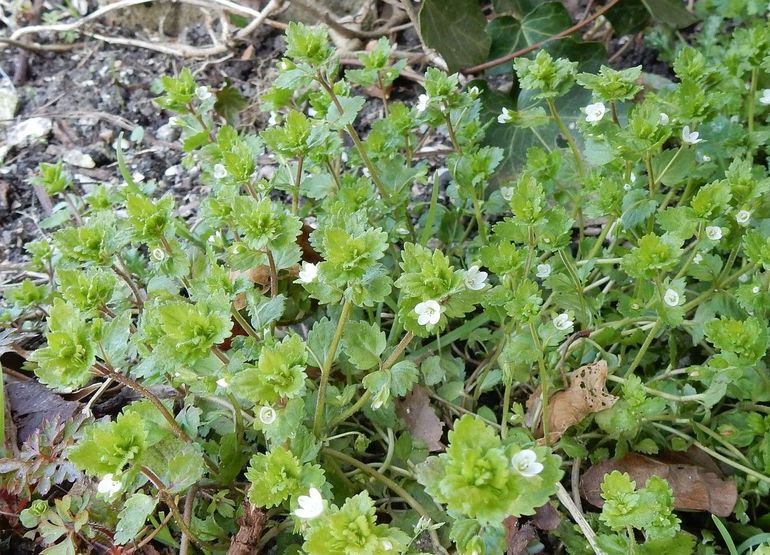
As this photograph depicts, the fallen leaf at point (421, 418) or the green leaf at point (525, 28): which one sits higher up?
the green leaf at point (525, 28)

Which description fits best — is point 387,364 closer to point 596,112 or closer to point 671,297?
point 671,297

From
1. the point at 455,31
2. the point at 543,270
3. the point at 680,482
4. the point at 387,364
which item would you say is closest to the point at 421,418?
the point at 387,364

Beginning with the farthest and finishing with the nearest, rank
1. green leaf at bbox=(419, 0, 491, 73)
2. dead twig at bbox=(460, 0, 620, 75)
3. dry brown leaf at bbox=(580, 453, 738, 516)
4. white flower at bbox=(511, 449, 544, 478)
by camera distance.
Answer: dead twig at bbox=(460, 0, 620, 75) → green leaf at bbox=(419, 0, 491, 73) → dry brown leaf at bbox=(580, 453, 738, 516) → white flower at bbox=(511, 449, 544, 478)

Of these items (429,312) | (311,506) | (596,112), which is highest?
(596,112)

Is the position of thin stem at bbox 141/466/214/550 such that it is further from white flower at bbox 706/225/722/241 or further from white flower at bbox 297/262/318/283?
white flower at bbox 706/225/722/241

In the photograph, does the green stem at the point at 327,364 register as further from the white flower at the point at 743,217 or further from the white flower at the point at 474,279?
the white flower at the point at 743,217

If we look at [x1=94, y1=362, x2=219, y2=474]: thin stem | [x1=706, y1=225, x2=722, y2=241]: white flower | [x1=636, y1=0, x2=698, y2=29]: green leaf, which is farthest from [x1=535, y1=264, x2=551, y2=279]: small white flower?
[x1=636, y1=0, x2=698, y2=29]: green leaf

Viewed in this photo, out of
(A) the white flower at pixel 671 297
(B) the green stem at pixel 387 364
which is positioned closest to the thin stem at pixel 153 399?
(B) the green stem at pixel 387 364
